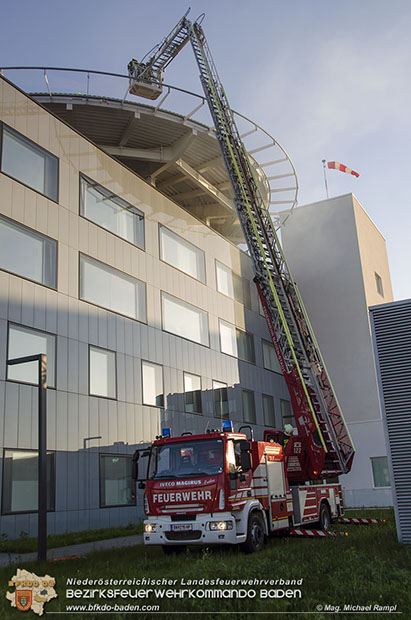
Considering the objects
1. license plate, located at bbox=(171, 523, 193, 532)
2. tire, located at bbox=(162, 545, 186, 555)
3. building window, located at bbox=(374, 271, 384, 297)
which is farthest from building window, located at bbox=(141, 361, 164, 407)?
building window, located at bbox=(374, 271, 384, 297)

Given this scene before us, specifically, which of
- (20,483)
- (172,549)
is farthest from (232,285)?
(172,549)

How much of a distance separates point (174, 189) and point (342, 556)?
24978 mm

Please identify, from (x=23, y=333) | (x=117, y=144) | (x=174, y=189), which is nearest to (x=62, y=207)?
(x=23, y=333)

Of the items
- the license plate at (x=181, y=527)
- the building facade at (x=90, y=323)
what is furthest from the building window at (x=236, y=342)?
the license plate at (x=181, y=527)

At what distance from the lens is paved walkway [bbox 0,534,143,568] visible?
12.8m

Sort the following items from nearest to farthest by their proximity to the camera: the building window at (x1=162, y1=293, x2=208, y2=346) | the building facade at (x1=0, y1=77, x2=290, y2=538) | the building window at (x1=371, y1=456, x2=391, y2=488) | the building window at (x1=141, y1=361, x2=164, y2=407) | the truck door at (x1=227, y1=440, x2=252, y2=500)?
the truck door at (x1=227, y1=440, x2=252, y2=500), the building facade at (x1=0, y1=77, x2=290, y2=538), the building window at (x1=141, y1=361, x2=164, y2=407), the building window at (x1=162, y1=293, x2=208, y2=346), the building window at (x1=371, y1=456, x2=391, y2=488)

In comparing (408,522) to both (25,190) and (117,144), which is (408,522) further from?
(117,144)

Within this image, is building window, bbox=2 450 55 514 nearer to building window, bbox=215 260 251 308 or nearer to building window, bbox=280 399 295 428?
building window, bbox=215 260 251 308

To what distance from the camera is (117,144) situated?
88.6 ft

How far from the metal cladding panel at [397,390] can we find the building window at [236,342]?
1703 centimetres

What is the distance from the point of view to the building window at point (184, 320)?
81.9ft

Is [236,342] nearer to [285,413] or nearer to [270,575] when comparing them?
[285,413]

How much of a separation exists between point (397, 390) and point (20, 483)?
10.9 metres

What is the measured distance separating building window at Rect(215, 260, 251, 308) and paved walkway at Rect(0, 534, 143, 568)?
611 inches
